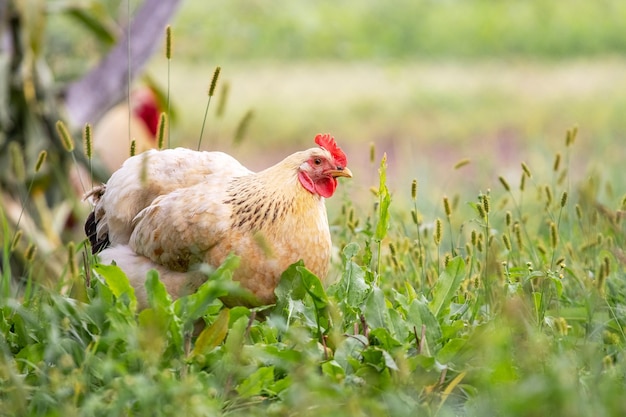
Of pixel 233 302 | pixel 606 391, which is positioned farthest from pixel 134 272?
pixel 606 391

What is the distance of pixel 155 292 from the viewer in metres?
2.00

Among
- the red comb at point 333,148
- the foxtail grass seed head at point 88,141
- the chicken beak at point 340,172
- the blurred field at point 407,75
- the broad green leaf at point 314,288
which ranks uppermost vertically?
the foxtail grass seed head at point 88,141

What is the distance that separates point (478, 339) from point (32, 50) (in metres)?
2.74

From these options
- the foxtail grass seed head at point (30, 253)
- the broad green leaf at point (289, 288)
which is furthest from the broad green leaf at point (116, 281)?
the broad green leaf at point (289, 288)

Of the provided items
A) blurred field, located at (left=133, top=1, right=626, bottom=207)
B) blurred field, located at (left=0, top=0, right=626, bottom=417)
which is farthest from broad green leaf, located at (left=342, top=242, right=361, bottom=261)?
blurred field, located at (left=133, top=1, right=626, bottom=207)

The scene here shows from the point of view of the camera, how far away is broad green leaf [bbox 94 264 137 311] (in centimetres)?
203

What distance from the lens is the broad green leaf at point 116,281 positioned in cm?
203

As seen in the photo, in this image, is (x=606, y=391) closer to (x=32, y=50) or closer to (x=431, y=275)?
(x=431, y=275)

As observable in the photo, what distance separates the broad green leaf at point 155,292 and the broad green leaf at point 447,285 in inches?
23.8

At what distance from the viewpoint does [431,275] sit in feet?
8.27

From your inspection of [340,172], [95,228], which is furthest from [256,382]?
[95,228]

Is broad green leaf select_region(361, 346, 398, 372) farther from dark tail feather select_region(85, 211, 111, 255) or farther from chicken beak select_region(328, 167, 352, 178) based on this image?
dark tail feather select_region(85, 211, 111, 255)

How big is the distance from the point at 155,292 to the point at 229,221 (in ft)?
1.25

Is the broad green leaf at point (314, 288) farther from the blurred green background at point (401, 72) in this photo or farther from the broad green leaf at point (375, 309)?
the blurred green background at point (401, 72)
